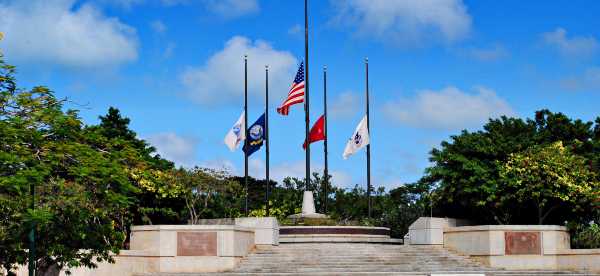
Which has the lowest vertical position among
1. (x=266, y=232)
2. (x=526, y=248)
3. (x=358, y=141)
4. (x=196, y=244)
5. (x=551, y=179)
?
(x=526, y=248)

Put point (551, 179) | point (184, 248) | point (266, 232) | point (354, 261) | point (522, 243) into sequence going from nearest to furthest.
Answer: point (184, 248), point (354, 261), point (522, 243), point (266, 232), point (551, 179)

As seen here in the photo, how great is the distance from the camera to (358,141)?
50.0 meters

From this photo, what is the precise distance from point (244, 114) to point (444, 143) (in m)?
11.7

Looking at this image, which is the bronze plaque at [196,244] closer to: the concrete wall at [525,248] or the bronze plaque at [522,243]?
the concrete wall at [525,248]

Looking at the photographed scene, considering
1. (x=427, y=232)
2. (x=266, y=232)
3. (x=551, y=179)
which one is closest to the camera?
(x=266, y=232)

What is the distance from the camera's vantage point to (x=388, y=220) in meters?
58.6

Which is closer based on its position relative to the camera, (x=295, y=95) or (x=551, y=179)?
(x=551, y=179)

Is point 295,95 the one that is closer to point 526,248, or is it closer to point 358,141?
point 358,141

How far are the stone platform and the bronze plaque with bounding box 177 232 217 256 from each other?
549 cm

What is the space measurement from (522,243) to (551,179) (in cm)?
476

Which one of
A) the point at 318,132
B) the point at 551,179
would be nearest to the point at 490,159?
the point at 551,179

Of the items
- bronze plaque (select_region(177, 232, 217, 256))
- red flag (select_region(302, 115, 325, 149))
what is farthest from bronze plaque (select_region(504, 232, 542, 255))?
bronze plaque (select_region(177, 232, 217, 256))

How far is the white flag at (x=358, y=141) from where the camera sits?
50.0 metres

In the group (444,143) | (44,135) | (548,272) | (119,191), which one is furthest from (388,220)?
(44,135)
